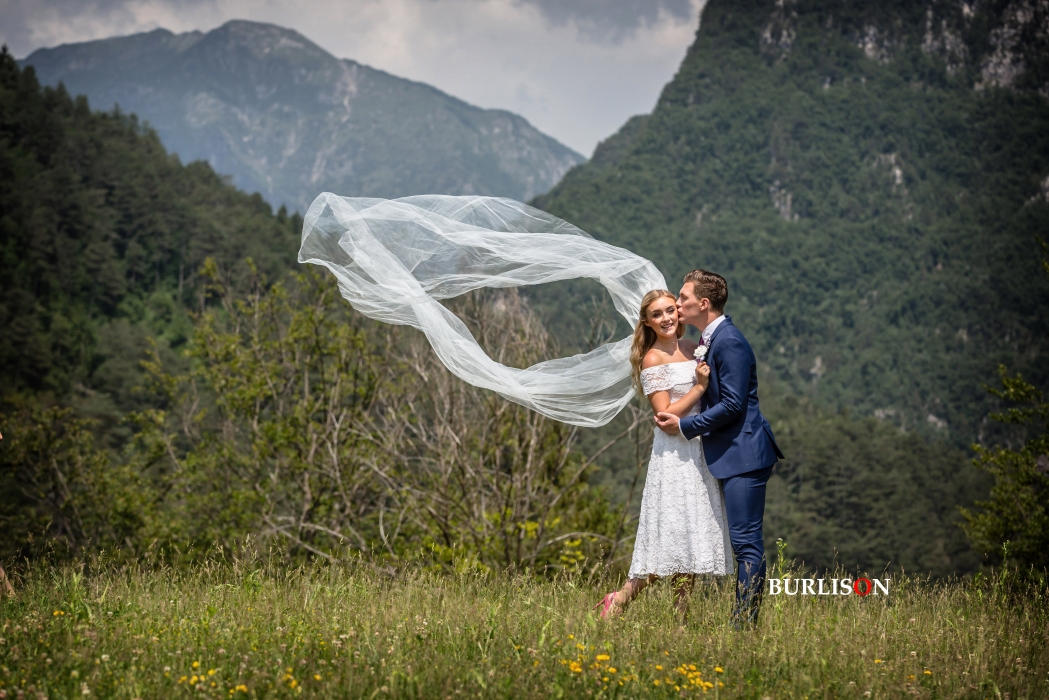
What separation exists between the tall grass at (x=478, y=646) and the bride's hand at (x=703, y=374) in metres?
1.08

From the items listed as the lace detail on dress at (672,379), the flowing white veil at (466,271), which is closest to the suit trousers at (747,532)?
the lace detail on dress at (672,379)

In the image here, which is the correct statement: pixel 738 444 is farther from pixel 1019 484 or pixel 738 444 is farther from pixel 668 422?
pixel 1019 484

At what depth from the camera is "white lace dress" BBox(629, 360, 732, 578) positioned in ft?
14.2

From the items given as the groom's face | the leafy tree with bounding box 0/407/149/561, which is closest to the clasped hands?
the groom's face

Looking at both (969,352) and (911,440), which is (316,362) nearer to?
(911,440)

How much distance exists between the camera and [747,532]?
4.21 metres

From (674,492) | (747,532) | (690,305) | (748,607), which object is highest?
(690,305)

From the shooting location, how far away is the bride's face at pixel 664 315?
4.50 metres

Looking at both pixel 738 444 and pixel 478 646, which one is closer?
pixel 478 646

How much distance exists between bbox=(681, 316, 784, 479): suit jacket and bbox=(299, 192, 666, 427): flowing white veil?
2.52ft

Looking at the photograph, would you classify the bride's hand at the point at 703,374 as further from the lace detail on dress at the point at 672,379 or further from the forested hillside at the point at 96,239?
the forested hillside at the point at 96,239

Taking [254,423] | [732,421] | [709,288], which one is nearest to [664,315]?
[709,288]

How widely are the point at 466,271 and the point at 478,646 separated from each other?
2.44 m

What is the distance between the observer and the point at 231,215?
82.7 m
